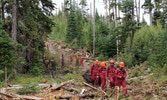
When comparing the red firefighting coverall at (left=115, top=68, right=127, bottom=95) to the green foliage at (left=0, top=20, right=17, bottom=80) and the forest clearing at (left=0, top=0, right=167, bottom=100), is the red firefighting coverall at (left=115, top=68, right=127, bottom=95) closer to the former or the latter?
the forest clearing at (left=0, top=0, right=167, bottom=100)

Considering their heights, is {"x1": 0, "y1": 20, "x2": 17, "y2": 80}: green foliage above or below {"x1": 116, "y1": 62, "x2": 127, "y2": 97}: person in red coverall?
above

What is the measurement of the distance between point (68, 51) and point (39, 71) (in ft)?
67.6

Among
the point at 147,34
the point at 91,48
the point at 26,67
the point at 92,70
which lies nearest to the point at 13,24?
the point at 26,67

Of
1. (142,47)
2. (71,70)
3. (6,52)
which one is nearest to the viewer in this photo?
(6,52)

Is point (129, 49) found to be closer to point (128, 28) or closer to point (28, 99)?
point (128, 28)

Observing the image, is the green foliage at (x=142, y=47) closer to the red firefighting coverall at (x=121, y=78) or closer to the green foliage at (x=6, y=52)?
the red firefighting coverall at (x=121, y=78)

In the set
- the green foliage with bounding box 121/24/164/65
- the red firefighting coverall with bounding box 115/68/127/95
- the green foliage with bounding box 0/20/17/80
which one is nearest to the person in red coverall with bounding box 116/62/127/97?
the red firefighting coverall with bounding box 115/68/127/95

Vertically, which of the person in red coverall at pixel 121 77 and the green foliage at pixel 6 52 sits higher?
the green foliage at pixel 6 52

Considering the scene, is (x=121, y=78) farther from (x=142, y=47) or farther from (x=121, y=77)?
(x=142, y=47)

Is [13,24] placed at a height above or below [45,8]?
below

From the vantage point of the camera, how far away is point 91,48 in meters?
34.0

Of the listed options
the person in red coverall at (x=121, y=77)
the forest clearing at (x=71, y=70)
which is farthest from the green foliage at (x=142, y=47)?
the person in red coverall at (x=121, y=77)

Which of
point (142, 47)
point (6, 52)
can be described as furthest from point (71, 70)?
point (6, 52)

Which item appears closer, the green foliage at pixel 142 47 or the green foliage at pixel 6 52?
the green foliage at pixel 6 52
